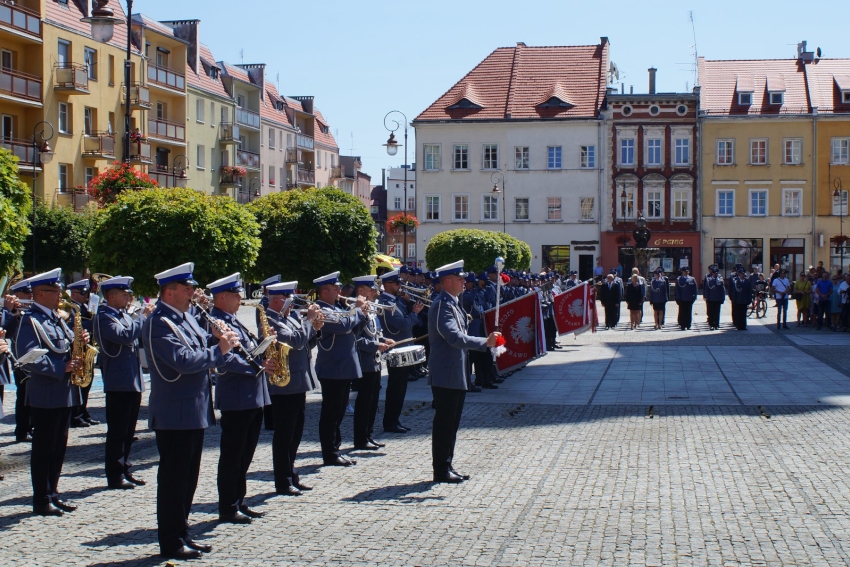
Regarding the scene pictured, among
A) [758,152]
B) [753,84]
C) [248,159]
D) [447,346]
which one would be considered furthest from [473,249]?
[447,346]

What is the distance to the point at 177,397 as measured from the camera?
759cm

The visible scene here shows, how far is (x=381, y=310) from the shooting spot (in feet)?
43.7

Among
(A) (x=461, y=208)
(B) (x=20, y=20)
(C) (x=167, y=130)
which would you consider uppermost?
(B) (x=20, y=20)

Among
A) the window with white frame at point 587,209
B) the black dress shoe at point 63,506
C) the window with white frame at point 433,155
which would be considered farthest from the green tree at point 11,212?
the window with white frame at point 587,209

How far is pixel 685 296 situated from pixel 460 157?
1313 inches

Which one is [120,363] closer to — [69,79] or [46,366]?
[46,366]

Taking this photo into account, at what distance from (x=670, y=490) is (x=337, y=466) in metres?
3.34

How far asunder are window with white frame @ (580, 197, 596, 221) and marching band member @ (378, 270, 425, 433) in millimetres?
49018

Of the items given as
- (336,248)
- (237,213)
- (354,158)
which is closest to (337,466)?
(237,213)

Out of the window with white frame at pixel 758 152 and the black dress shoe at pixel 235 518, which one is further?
the window with white frame at pixel 758 152

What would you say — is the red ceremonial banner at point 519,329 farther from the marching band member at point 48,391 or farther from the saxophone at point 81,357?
the marching band member at point 48,391

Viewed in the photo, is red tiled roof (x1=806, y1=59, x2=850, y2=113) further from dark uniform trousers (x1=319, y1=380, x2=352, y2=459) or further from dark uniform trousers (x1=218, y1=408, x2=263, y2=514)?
dark uniform trousers (x1=218, y1=408, x2=263, y2=514)

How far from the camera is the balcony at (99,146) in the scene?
50.2 meters

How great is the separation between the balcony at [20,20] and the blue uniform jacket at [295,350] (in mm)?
37355
